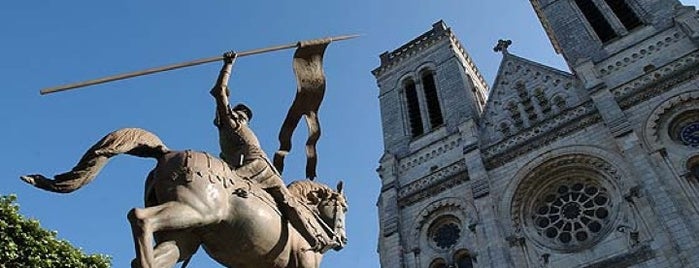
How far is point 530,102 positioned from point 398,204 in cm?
623

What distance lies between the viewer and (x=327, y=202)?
4.67 m

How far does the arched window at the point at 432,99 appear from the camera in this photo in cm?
2359

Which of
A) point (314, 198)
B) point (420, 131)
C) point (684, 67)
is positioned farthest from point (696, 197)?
point (314, 198)

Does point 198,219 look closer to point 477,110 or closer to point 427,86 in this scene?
point 477,110

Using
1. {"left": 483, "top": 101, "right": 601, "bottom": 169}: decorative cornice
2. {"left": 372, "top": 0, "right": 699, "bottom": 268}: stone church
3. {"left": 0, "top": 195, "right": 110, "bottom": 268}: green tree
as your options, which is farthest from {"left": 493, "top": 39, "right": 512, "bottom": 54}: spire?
{"left": 0, "top": 195, "right": 110, "bottom": 268}: green tree

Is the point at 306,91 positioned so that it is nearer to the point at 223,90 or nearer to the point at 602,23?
the point at 223,90

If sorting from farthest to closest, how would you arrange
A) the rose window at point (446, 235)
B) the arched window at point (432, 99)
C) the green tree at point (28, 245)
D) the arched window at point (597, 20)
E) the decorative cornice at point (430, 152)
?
the arched window at point (432, 99)
the decorative cornice at point (430, 152)
the arched window at point (597, 20)
the rose window at point (446, 235)
the green tree at point (28, 245)

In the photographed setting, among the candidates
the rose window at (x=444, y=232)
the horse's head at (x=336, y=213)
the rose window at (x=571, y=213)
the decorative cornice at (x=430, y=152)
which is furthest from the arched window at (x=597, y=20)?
the horse's head at (x=336, y=213)

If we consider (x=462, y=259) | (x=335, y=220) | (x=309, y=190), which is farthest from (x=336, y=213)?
(x=462, y=259)

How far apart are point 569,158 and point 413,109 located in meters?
8.68

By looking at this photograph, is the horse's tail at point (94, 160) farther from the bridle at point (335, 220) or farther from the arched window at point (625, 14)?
the arched window at point (625, 14)

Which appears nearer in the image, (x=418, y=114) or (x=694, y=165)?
(x=694, y=165)

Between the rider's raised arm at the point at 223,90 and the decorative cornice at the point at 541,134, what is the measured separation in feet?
51.4

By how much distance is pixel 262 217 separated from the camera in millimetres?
3768
